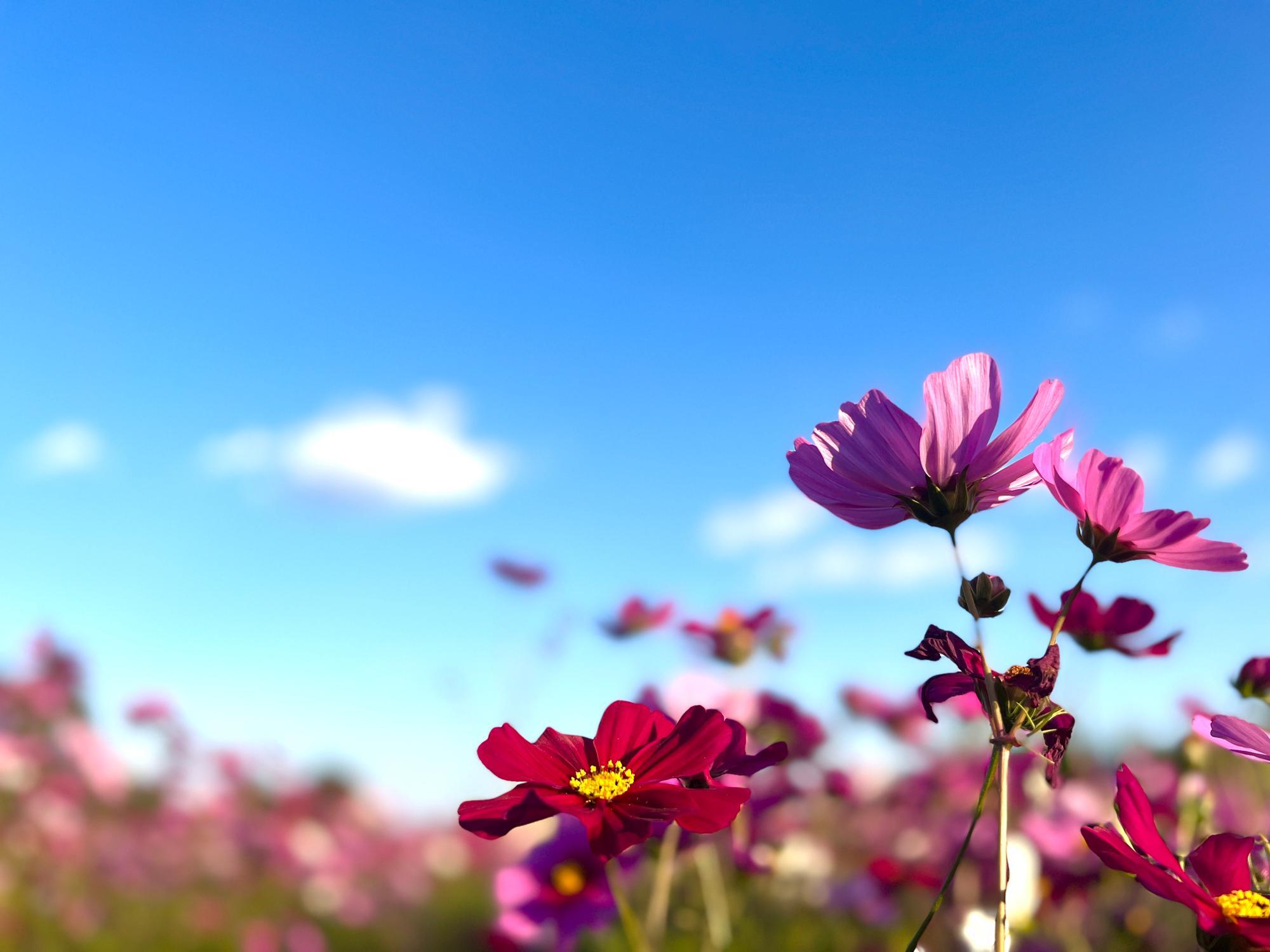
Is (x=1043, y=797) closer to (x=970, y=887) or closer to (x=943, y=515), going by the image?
(x=970, y=887)

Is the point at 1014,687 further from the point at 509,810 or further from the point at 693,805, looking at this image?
the point at 509,810

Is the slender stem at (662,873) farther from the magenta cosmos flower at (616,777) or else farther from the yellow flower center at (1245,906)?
the yellow flower center at (1245,906)

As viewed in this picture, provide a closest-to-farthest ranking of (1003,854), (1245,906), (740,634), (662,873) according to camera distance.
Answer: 1. (1003,854)
2. (1245,906)
3. (662,873)
4. (740,634)

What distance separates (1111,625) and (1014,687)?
40cm

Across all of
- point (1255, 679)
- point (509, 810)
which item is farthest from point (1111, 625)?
point (509, 810)

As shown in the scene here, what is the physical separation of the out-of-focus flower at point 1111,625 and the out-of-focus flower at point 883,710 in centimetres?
192

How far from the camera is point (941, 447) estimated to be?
2.19 ft

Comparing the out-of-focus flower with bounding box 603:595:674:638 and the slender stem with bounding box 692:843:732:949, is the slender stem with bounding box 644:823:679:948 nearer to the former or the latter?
the slender stem with bounding box 692:843:732:949

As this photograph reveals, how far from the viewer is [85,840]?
15.5 ft

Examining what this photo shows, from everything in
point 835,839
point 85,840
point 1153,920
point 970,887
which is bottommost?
point 1153,920

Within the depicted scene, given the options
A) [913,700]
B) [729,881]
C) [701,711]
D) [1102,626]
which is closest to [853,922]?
[729,881]

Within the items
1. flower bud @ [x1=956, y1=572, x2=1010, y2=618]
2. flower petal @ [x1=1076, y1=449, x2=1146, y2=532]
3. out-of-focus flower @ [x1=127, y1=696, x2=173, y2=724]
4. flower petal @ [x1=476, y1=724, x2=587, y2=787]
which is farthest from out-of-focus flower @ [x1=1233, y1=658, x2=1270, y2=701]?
out-of-focus flower @ [x1=127, y1=696, x2=173, y2=724]

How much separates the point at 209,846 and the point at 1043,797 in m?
4.66

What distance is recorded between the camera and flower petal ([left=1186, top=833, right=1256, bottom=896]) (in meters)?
0.66
